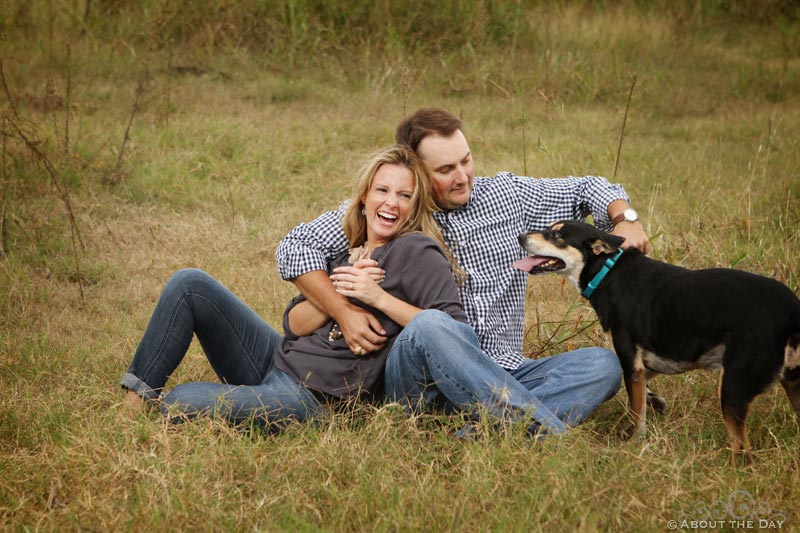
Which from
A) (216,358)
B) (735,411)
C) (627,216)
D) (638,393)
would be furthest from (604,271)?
(216,358)

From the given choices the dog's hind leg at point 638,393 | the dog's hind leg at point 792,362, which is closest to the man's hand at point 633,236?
the dog's hind leg at point 638,393

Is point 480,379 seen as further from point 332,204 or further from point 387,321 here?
point 332,204

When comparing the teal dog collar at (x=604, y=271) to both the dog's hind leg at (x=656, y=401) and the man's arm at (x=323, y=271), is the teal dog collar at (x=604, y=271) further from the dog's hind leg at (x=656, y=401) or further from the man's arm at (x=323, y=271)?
the man's arm at (x=323, y=271)

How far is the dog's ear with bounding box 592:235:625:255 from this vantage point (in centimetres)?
364

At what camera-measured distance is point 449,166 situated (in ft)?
12.4

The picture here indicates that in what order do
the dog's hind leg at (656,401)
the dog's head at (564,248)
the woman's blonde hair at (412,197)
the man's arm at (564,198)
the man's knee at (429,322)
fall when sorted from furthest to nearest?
the man's arm at (564,198) < the dog's hind leg at (656,401) < the dog's head at (564,248) < the woman's blonde hair at (412,197) < the man's knee at (429,322)

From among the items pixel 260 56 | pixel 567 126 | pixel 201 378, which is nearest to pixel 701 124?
pixel 567 126

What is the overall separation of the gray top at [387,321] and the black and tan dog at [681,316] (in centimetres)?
51

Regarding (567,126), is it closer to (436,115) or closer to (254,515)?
(436,115)

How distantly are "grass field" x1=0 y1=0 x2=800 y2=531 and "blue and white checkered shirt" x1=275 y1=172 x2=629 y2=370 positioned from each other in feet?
1.78

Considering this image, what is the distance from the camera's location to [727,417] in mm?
3215

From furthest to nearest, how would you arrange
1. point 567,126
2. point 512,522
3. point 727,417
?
point 567,126
point 727,417
point 512,522

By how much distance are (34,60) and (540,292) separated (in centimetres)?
656

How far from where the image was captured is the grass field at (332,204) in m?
2.84
